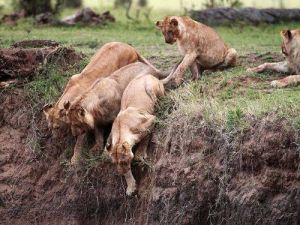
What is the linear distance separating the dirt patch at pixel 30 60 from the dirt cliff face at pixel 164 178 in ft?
1.07

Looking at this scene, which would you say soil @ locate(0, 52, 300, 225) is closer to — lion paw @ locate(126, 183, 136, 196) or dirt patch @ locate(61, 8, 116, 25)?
lion paw @ locate(126, 183, 136, 196)

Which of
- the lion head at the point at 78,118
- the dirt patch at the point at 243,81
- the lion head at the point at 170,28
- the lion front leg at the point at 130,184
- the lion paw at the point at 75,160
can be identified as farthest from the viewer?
the lion head at the point at 170,28

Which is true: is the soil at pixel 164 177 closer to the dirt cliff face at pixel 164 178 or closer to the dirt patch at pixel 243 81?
the dirt cliff face at pixel 164 178

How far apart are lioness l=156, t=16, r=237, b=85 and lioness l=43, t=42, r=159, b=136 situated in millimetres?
614

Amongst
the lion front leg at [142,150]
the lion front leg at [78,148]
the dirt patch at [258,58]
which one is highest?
the dirt patch at [258,58]

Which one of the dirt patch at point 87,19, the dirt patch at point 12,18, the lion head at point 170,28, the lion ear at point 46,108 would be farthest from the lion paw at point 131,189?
the dirt patch at point 12,18

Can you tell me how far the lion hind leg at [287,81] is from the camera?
1102 centimetres

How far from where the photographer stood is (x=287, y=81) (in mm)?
11062

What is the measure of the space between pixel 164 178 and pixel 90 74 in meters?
2.20

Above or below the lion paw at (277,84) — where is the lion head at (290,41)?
above

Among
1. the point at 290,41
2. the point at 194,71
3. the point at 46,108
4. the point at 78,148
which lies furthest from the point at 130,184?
the point at 290,41

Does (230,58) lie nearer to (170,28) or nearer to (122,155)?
(170,28)

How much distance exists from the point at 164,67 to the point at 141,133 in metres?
2.52

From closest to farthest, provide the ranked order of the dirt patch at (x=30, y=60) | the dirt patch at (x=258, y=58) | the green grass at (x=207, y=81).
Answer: the green grass at (x=207, y=81) → the dirt patch at (x=30, y=60) → the dirt patch at (x=258, y=58)
